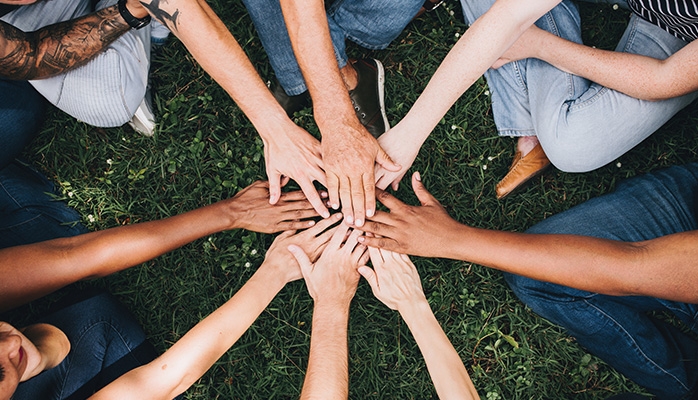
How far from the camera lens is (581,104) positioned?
8.22ft

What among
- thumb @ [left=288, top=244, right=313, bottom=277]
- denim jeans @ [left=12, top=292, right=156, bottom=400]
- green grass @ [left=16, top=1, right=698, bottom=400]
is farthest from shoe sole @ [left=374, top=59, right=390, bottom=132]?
denim jeans @ [left=12, top=292, right=156, bottom=400]

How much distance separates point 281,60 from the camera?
2678 mm

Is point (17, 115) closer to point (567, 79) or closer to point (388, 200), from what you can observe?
point (388, 200)

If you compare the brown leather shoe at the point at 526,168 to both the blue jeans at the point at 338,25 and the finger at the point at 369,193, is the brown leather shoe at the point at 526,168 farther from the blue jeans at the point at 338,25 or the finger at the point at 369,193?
the blue jeans at the point at 338,25

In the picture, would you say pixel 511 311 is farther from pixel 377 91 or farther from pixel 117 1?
pixel 117 1

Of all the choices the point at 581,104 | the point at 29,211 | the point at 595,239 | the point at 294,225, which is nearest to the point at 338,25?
the point at 294,225

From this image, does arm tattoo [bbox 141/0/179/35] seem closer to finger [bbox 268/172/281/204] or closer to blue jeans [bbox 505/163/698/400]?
finger [bbox 268/172/281/204]

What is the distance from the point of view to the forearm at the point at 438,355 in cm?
236

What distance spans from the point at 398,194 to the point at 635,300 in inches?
54.9

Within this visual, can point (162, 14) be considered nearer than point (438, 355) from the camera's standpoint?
Yes

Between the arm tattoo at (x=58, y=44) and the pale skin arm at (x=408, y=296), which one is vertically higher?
the arm tattoo at (x=58, y=44)

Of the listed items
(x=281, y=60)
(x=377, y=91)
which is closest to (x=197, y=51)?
(x=281, y=60)

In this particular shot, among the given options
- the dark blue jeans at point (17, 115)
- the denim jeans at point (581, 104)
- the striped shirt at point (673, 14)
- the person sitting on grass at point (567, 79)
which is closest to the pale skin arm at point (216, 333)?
the person sitting on grass at point (567, 79)

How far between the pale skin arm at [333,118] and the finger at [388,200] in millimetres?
101
